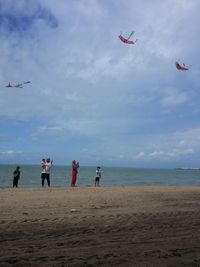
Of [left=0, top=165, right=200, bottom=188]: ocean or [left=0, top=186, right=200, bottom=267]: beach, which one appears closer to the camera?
[left=0, top=186, right=200, bottom=267]: beach

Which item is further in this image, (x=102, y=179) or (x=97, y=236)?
(x=102, y=179)

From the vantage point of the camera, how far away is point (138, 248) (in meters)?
8.13

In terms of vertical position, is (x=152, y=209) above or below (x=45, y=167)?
below

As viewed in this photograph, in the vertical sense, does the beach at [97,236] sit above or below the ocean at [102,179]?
below

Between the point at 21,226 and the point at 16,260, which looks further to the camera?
the point at 21,226

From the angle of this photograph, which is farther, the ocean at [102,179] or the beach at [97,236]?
the ocean at [102,179]

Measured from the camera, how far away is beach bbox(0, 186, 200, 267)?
7.30m

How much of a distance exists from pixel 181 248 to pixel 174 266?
1.26 metres

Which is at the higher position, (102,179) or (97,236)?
(102,179)

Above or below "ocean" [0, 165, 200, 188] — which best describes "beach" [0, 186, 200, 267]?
below

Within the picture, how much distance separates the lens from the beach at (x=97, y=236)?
7297 millimetres

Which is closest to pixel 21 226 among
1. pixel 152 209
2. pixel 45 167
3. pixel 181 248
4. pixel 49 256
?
pixel 49 256

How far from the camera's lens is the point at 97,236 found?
9219 millimetres

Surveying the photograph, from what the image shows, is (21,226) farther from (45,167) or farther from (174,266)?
(45,167)
